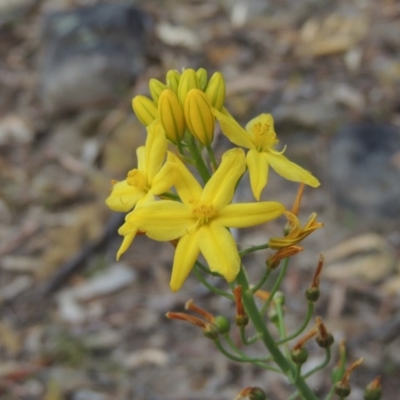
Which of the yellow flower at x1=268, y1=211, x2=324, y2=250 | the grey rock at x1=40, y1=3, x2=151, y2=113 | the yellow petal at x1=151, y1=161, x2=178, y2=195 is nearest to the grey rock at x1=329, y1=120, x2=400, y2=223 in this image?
the grey rock at x1=40, y1=3, x2=151, y2=113

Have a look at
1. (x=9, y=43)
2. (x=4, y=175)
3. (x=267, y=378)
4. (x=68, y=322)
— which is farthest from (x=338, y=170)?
(x=9, y=43)

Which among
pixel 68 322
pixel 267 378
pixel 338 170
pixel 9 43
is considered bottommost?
pixel 267 378

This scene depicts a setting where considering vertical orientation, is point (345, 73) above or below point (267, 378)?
above

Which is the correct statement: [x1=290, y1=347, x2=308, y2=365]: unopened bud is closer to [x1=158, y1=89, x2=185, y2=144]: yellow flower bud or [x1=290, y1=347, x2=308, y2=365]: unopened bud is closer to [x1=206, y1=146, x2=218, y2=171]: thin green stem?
[x1=206, y1=146, x2=218, y2=171]: thin green stem

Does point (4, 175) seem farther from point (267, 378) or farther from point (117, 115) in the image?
point (267, 378)

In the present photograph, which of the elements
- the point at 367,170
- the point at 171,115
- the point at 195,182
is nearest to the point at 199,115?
the point at 171,115

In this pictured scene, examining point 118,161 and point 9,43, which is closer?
point 118,161
